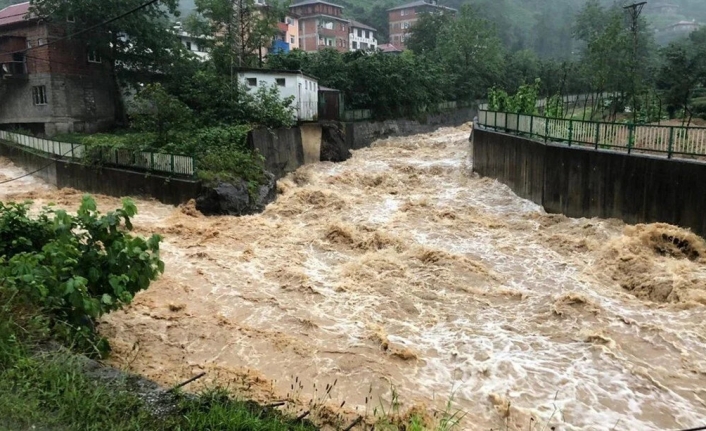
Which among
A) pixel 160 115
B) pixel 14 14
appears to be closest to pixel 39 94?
pixel 14 14

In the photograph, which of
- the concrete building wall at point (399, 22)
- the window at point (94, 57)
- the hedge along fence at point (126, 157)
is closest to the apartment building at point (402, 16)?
the concrete building wall at point (399, 22)

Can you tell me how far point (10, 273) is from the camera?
6.16 meters

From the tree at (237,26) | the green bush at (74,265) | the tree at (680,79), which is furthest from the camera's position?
the tree at (237,26)

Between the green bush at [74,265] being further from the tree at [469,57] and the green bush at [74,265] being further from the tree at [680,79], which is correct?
the tree at [469,57]

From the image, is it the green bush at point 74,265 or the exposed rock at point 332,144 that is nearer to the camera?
the green bush at point 74,265

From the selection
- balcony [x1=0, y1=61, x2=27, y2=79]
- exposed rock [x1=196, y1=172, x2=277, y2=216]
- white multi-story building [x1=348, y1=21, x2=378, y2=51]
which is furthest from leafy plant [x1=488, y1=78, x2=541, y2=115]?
white multi-story building [x1=348, y1=21, x2=378, y2=51]

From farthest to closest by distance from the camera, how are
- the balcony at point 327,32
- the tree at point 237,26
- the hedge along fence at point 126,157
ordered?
the balcony at point 327,32, the tree at point 237,26, the hedge along fence at point 126,157

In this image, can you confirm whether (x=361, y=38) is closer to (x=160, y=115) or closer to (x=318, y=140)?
(x=318, y=140)

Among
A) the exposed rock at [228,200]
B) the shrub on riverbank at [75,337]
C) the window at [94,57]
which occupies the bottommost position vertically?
the exposed rock at [228,200]

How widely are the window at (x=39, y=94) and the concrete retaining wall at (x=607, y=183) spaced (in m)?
26.0

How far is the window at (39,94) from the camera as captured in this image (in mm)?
31180

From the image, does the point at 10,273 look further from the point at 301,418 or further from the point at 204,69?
the point at 204,69

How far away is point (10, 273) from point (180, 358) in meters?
2.96

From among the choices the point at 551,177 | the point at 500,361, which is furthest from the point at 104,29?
the point at 500,361
